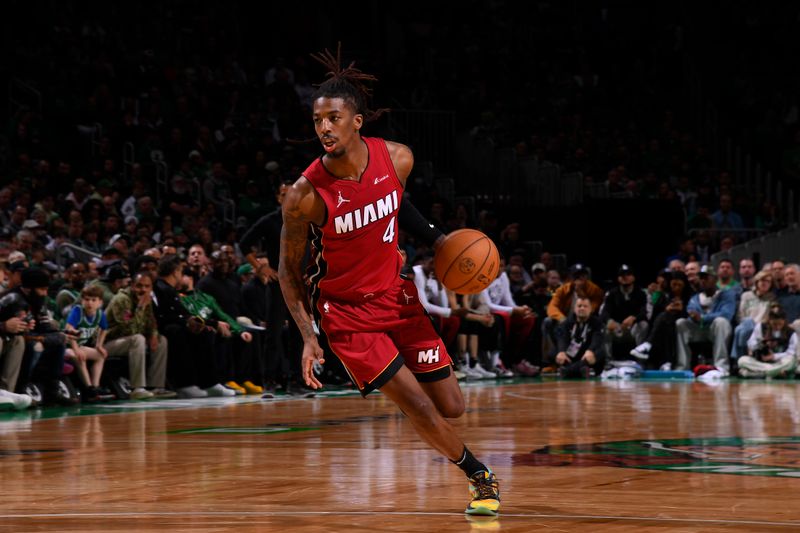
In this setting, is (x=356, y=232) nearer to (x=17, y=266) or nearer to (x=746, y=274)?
(x=17, y=266)

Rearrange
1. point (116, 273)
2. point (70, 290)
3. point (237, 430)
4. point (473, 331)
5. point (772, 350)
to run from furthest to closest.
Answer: point (473, 331) → point (772, 350) → point (116, 273) → point (70, 290) → point (237, 430)

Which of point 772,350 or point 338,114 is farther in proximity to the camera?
point 772,350

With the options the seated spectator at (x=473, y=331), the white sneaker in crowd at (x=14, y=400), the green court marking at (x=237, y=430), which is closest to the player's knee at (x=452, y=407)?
the green court marking at (x=237, y=430)

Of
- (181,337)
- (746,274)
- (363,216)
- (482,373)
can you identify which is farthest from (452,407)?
(746,274)

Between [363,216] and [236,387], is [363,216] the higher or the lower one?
the higher one

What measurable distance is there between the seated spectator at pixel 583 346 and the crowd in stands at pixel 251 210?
0.03 m

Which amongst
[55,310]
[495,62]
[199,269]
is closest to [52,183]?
[199,269]

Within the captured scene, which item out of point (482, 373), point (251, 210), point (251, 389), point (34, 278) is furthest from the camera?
point (251, 210)

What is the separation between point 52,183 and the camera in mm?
16188

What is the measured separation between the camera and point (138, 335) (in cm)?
1227

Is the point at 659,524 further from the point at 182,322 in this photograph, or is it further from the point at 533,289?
the point at 533,289

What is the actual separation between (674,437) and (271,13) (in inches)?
655

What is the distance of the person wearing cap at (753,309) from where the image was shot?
1530 cm

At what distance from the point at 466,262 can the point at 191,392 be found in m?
7.41
